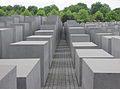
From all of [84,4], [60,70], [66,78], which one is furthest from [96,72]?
[84,4]

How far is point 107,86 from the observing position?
652 centimetres

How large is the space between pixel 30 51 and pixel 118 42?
398 centimetres

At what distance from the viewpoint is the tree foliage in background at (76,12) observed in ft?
262

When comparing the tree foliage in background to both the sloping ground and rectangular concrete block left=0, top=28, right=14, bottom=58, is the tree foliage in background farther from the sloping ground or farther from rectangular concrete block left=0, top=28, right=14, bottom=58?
rectangular concrete block left=0, top=28, right=14, bottom=58

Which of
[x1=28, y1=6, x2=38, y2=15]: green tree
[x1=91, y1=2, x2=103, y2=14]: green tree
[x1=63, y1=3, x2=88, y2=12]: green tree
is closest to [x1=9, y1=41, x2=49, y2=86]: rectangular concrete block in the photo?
[x1=28, y1=6, x2=38, y2=15]: green tree

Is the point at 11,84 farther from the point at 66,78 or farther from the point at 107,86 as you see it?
the point at 66,78

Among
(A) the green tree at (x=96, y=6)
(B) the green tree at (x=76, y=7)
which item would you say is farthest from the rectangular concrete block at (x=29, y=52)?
(B) the green tree at (x=76, y=7)

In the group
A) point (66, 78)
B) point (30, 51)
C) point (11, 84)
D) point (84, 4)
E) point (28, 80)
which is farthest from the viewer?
point (84, 4)

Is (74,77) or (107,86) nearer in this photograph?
(107,86)

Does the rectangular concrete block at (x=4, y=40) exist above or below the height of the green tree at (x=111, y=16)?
below

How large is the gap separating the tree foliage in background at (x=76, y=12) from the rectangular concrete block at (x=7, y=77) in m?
66.5

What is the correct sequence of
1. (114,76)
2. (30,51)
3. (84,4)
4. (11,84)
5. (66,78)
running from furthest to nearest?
(84,4), (66,78), (30,51), (114,76), (11,84)

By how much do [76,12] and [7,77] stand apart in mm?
104449

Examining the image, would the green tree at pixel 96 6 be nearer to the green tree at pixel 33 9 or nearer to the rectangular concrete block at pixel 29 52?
the green tree at pixel 33 9
